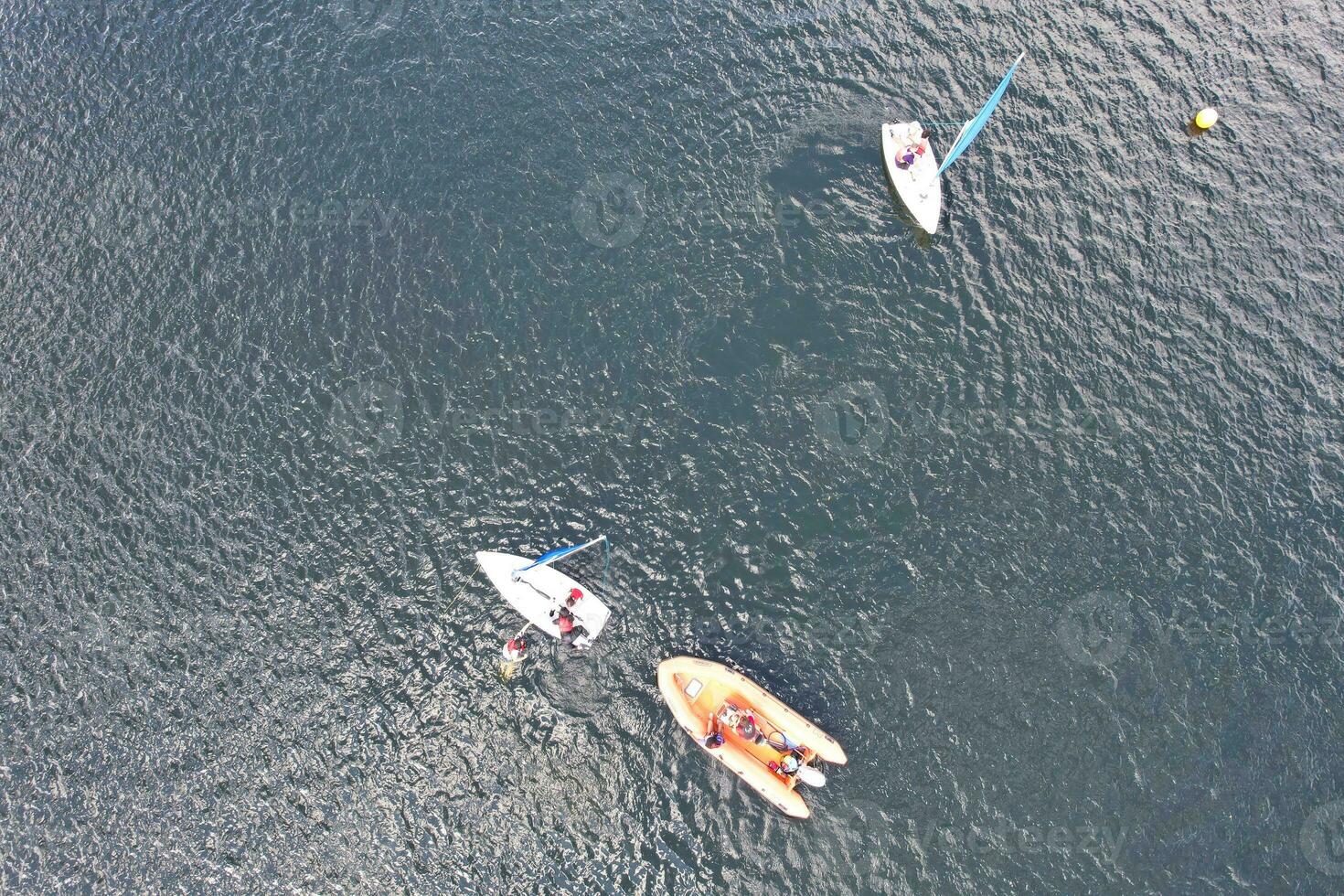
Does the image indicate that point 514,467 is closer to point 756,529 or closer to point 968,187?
point 756,529

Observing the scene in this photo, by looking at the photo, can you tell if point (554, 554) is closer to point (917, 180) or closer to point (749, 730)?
point (749, 730)

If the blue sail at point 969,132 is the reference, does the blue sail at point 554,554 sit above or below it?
below

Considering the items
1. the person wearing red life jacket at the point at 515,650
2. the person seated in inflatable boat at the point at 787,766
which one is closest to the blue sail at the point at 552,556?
the person wearing red life jacket at the point at 515,650

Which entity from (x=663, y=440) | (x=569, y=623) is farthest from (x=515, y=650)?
(x=663, y=440)

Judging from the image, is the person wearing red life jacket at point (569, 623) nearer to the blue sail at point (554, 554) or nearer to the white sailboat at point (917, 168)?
the blue sail at point (554, 554)

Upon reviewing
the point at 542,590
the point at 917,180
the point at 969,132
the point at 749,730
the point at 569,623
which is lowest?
the point at 569,623

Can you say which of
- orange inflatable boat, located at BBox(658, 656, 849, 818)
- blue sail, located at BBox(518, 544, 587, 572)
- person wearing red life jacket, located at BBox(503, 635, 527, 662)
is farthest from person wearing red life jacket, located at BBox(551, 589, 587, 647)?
orange inflatable boat, located at BBox(658, 656, 849, 818)
